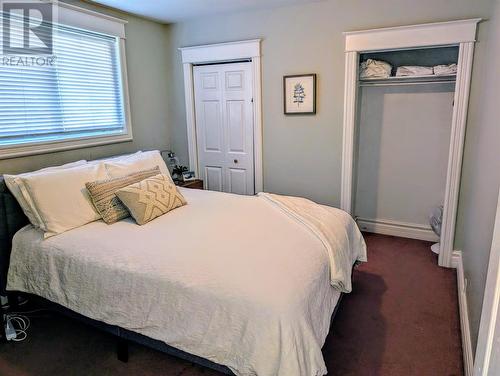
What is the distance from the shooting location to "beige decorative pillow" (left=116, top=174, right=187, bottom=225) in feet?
8.41

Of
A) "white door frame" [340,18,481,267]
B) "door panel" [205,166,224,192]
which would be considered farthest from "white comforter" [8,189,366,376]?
"door panel" [205,166,224,192]

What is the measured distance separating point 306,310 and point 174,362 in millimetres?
986

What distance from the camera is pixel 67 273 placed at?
7.18 ft

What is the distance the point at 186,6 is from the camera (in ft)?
11.6

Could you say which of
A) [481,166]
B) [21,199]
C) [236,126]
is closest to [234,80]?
[236,126]

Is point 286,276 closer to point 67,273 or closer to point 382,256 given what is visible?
point 67,273

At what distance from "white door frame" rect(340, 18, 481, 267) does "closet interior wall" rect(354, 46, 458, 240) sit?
48 centimetres

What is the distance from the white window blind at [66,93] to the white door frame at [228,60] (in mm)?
804

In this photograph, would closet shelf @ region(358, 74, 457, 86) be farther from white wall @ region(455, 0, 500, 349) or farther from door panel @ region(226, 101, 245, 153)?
door panel @ region(226, 101, 245, 153)

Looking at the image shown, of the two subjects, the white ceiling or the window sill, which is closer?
the window sill

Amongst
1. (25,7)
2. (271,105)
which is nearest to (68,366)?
(25,7)

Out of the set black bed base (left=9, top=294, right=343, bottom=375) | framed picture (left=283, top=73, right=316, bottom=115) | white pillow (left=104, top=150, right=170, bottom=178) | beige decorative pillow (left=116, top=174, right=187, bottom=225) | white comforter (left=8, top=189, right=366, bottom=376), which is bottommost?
black bed base (left=9, top=294, right=343, bottom=375)

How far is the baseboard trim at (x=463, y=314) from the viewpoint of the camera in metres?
1.98

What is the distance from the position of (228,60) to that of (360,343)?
123 inches
